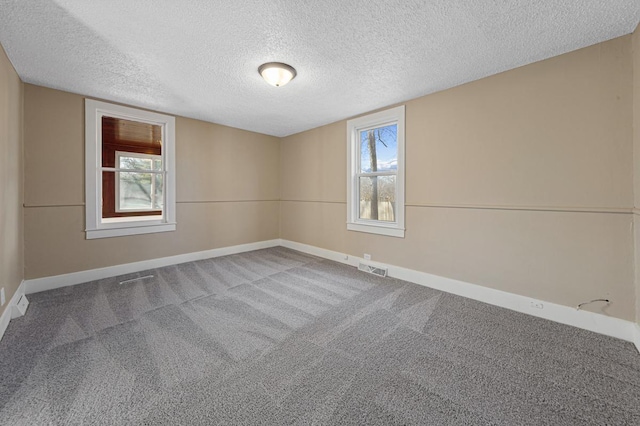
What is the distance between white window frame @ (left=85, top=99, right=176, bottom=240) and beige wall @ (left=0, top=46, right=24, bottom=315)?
0.57 metres

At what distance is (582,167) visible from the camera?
2.12 meters

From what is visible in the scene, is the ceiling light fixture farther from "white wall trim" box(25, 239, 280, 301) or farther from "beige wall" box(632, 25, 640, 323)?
"white wall trim" box(25, 239, 280, 301)

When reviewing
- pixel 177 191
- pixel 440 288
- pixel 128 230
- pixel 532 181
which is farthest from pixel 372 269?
pixel 128 230

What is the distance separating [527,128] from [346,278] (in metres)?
2.58

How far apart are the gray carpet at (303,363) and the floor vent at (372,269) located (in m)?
0.78

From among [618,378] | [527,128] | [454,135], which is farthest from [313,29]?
[618,378]

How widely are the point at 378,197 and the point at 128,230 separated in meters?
3.69

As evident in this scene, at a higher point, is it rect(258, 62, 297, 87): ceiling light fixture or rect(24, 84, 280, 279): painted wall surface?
rect(258, 62, 297, 87): ceiling light fixture

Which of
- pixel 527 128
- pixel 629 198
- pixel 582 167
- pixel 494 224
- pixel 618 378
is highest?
pixel 527 128

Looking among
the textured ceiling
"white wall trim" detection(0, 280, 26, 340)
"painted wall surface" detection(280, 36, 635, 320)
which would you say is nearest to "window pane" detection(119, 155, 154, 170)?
the textured ceiling

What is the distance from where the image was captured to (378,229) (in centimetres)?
363

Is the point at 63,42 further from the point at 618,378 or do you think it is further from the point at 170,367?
the point at 618,378

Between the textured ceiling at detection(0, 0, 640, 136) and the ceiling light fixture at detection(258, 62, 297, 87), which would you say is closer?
the textured ceiling at detection(0, 0, 640, 136)

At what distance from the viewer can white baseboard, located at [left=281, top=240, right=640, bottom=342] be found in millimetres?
1955
